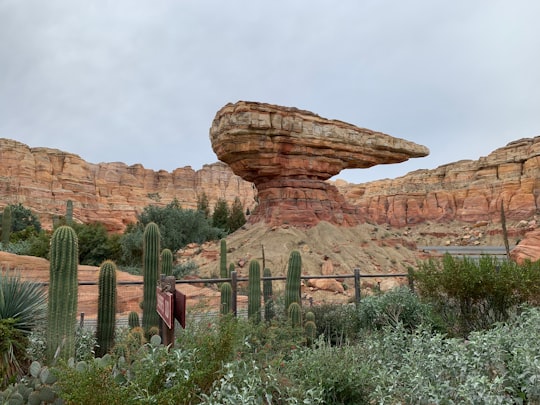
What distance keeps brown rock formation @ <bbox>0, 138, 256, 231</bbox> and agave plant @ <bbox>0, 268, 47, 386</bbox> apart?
4795 centimetres

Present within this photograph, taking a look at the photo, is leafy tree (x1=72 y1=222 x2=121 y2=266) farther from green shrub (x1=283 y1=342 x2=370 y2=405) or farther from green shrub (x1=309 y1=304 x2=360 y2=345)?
green shrub (x1=283 y1=342 x2=370 y2=405)

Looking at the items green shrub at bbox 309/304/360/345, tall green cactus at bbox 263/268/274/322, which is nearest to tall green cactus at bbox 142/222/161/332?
tall green cactus at bbox 263/268/274/322

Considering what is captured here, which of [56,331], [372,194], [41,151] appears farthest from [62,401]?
[372,194]

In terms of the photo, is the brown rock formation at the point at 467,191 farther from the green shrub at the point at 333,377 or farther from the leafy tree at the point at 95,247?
the green shrub at the point at 333,377

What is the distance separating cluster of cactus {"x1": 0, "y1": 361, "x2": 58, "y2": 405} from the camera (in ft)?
10.2

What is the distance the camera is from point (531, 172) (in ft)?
144

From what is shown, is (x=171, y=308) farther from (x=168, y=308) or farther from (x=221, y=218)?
(x=221, y=218)

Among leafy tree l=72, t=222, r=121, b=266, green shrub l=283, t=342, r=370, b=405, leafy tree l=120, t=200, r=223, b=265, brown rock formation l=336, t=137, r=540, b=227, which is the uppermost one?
brown rock formation l=336, t=137, r=540, b=227

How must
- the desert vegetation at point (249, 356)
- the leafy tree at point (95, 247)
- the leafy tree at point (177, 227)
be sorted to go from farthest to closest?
the leafy tree at point (177, 227) < the leafy tree at point (95, 247) < the desert vegetation at point (249, 356)

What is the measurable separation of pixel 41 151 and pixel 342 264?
51988 mm

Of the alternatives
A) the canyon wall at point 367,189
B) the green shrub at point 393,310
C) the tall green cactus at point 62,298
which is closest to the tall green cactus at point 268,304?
the green shrub at point 393,310

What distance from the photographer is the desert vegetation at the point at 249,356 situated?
9.88ft

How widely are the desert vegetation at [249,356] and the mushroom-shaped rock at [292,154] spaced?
1460cm

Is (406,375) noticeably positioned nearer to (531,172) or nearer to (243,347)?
(243,347)
